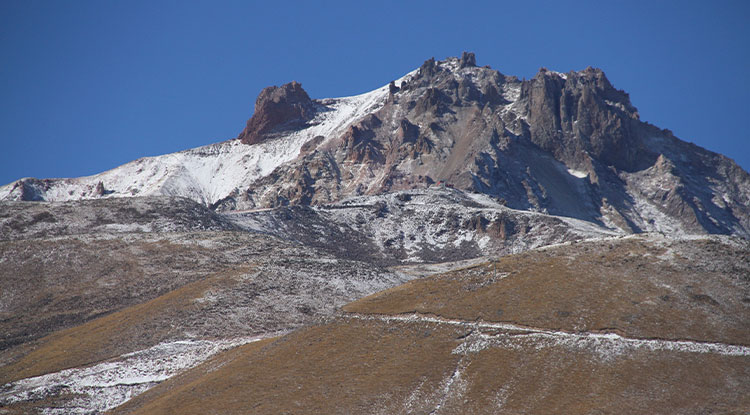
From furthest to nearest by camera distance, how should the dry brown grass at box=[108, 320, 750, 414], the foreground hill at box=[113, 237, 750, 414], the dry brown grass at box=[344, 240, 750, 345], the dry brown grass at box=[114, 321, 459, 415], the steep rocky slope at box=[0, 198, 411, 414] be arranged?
the steep rocky slope at box=[0, 198, 411, 414] → the dry brown grass at box=[344, 240, 750, 345] → the dry brown grass at box=[114, 321, 459, 415] → the foreground hill at box=[113, 237, 750, 414] → the dry brown grass at box=[108, 320, 750, 414]

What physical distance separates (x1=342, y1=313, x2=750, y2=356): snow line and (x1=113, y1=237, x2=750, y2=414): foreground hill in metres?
0.14

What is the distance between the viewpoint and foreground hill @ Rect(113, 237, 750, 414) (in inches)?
1934

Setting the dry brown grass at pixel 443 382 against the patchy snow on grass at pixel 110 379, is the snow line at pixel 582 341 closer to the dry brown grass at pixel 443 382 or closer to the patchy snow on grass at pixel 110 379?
the dry brown grass at pixel 443 382

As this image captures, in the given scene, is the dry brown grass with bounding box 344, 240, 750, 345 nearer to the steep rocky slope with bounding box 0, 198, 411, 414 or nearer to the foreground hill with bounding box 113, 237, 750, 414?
the foreground hill with bounding box 113, 237, 750, 414

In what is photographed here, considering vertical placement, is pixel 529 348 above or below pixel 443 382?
above

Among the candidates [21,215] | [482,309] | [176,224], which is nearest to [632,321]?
[482,309]

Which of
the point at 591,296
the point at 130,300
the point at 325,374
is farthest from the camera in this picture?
the point at 130,300

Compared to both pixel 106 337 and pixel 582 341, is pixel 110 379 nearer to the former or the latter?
pixel 106 337

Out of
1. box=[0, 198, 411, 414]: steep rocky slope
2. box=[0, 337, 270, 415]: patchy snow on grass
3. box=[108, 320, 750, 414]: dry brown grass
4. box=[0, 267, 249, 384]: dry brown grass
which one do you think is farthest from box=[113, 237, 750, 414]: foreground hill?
box=[0, 267, 249, 384]: dry brown grass

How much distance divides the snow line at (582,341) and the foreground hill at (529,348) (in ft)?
0.47

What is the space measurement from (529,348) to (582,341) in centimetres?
451

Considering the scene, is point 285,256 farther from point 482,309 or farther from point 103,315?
point 482,309

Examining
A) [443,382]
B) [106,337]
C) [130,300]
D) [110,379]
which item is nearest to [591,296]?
[443,382]

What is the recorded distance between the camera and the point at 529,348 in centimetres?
5544
